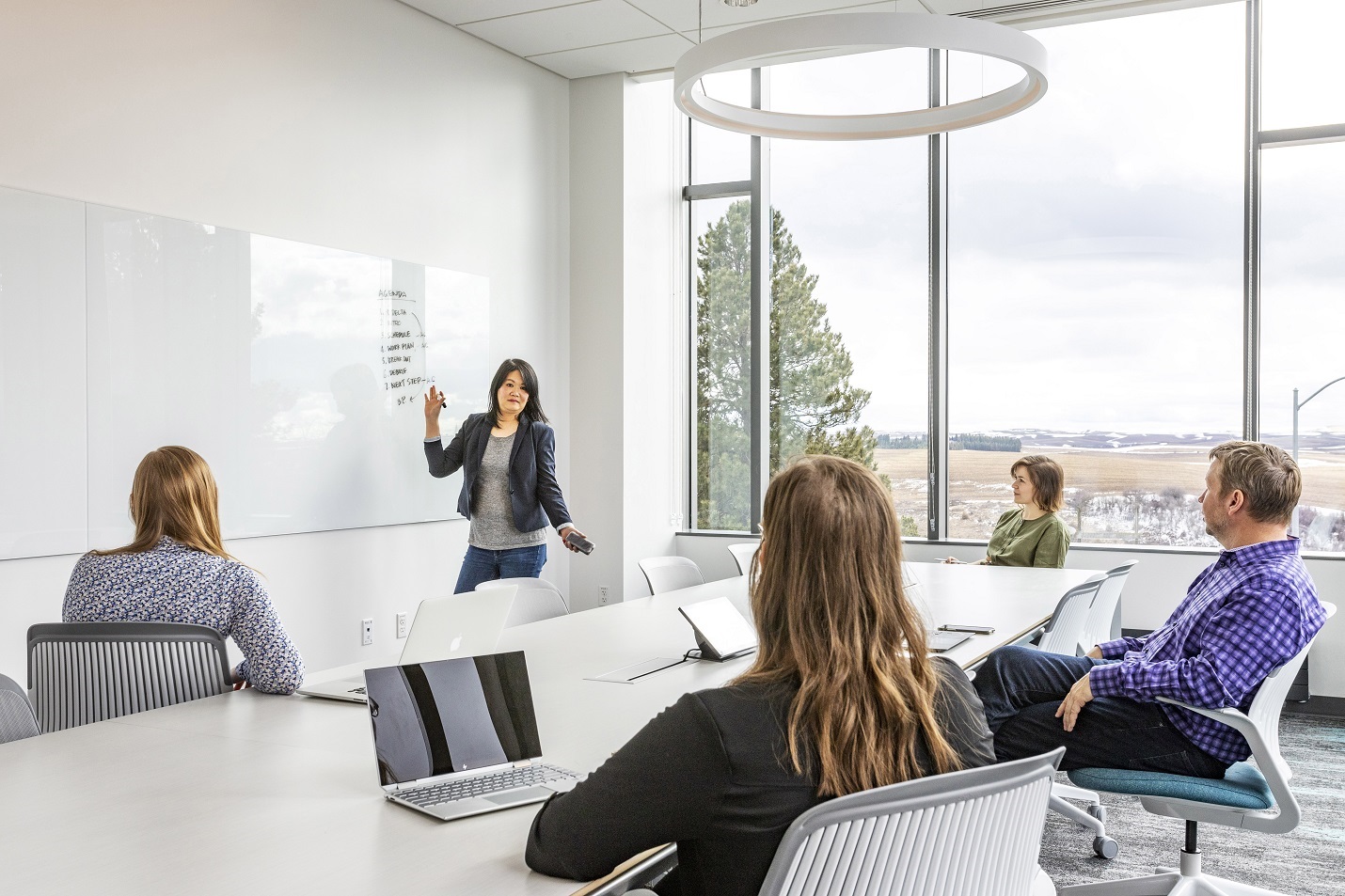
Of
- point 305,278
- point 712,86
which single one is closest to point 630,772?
point 305,278

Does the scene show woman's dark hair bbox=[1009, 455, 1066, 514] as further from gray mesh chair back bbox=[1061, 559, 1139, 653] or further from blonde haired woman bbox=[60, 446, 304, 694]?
blonde haired woman bbox=[60, 446, 304, 694]

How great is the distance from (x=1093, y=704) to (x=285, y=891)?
212 centimetres

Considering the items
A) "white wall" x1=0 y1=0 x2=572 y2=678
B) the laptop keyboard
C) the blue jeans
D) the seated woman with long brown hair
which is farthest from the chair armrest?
"white wall" x1=0 y1=0 x2=572 y2=678

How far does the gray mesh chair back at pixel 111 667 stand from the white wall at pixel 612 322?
4.03 metres

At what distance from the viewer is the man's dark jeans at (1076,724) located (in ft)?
8.98

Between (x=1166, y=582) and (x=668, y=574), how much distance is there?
2.86m

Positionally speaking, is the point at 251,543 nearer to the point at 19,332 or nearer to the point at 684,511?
the point at 19,332

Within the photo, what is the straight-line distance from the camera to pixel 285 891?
1373mm

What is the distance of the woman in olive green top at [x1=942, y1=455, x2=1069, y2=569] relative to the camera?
4.76 m

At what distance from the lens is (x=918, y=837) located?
1354mm

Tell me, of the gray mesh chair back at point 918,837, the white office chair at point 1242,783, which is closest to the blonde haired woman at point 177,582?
the gray mesh chair back at point 918,837

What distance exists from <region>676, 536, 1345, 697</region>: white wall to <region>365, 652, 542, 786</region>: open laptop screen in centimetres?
422

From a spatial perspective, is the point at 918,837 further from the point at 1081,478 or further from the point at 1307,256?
the point at 1307,256

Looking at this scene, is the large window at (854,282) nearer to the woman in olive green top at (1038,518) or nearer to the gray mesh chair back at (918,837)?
the woman in olive green top at (1038,518)
